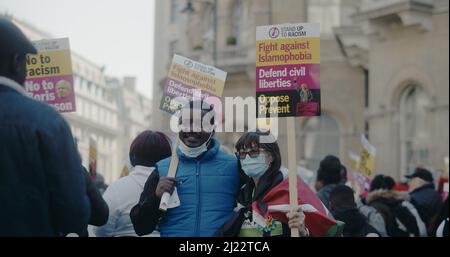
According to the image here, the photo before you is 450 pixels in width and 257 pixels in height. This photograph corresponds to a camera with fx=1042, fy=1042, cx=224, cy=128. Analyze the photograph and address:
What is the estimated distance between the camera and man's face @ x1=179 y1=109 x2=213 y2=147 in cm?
614

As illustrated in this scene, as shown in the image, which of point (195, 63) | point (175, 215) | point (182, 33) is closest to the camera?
point (175, 215)

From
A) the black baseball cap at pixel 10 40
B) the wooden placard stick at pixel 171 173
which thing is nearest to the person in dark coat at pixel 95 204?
the black baseball cap at pixel 10 40

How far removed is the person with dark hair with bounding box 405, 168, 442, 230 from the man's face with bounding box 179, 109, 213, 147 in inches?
177

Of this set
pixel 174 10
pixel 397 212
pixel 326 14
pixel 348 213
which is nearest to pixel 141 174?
pixel 348 213

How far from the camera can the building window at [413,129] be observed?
24.6 m

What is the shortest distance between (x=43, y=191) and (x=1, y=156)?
0.21 meters

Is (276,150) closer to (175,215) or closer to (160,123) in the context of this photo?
(175,215)

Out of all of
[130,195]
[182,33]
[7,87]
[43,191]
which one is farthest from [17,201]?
[182,33]

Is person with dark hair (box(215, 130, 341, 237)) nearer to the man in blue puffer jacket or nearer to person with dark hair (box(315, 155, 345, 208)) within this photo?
the man in blue puffer jacket
